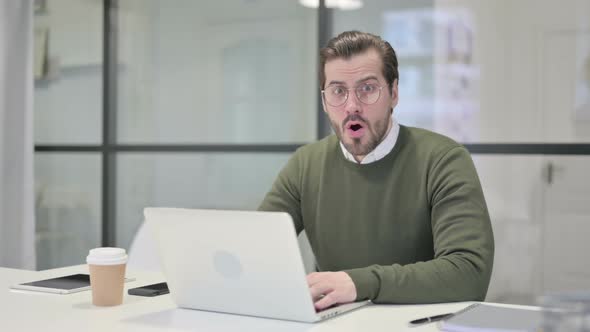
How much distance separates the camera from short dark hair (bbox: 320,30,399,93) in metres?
2.02

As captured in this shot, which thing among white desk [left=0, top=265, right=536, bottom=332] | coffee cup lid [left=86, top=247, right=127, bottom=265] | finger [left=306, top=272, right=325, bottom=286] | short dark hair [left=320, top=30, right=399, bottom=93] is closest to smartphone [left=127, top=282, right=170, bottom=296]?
white desk [left=0, top=265, right=536, bottom=332]

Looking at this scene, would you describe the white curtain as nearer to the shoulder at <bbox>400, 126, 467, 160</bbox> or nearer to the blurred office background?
the blurred office background

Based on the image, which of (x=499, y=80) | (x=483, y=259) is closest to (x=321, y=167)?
(x=483, y=259)

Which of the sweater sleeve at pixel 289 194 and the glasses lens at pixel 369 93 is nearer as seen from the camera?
the glasses lens at pixel 369 93

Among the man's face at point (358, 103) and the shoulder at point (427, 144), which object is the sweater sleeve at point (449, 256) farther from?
the man's face at point (358, 103)

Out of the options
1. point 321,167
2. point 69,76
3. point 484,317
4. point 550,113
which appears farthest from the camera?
point 69,76

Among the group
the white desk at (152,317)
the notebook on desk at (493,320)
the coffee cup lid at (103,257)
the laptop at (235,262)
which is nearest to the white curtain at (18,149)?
the white desk at (152,317)

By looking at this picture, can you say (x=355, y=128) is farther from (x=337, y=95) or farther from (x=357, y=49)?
(x=357, y=49)

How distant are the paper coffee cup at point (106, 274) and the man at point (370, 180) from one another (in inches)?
24.4

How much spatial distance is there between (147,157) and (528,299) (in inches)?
80.2

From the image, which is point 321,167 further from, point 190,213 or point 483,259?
point 190,213

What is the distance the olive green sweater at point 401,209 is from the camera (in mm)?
1674

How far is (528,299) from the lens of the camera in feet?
9.17

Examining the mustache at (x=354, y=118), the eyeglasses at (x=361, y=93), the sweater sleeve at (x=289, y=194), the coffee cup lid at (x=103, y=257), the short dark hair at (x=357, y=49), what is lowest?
the coffee cup lid at (x=103, y=257)
